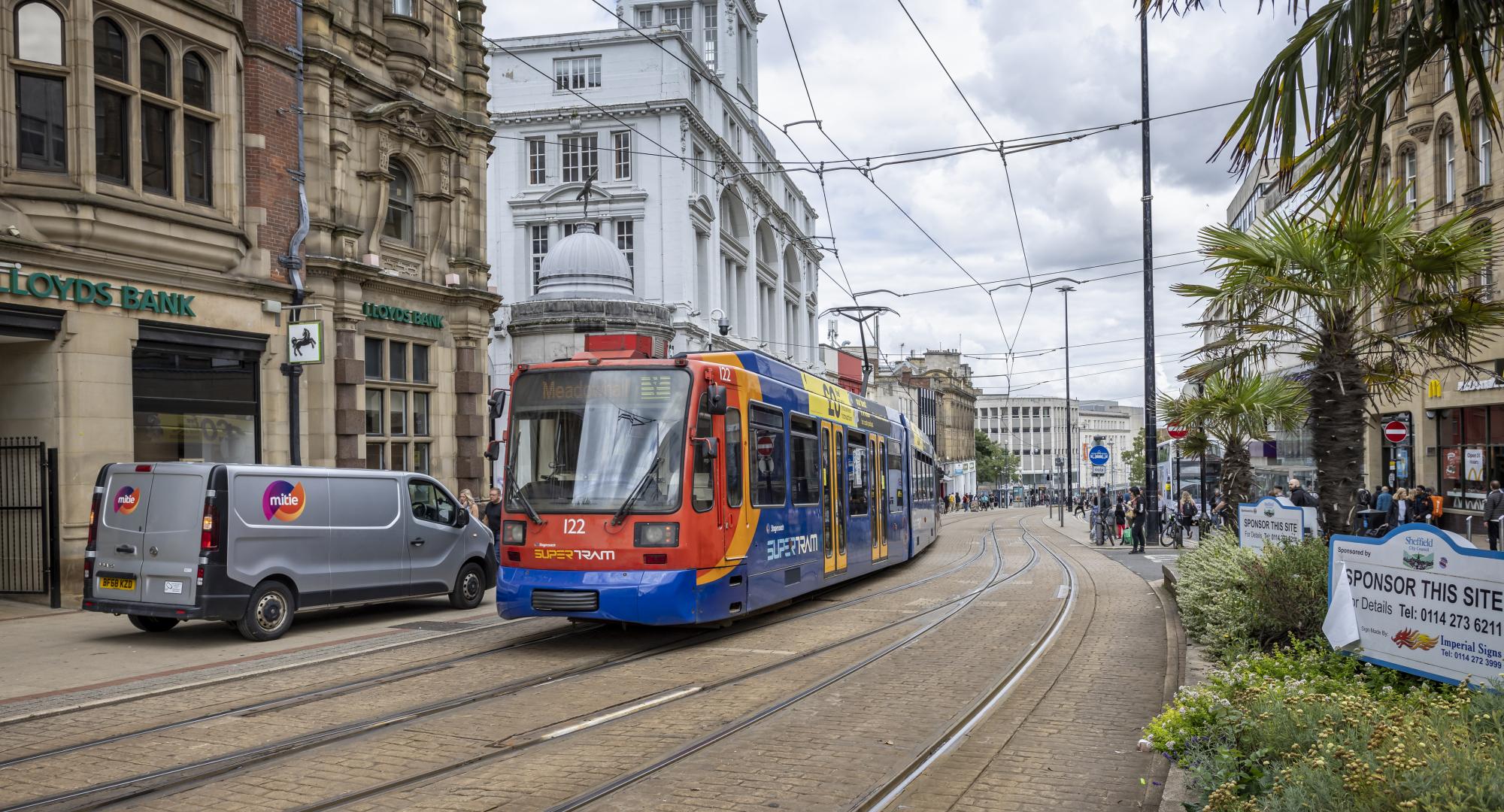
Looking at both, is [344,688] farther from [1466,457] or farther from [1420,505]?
A: [1466,457]

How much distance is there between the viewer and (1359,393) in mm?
10000

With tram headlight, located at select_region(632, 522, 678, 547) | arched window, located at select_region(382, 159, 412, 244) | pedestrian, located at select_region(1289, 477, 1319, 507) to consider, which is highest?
arched window, located at select_region(382, 159, 412, 244)

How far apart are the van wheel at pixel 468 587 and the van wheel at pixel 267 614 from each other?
2952 millimetres

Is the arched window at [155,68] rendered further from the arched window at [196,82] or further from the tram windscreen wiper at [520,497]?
the tram windscreen wiper at [520,497]

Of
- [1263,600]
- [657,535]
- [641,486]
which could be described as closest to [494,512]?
[641,486]

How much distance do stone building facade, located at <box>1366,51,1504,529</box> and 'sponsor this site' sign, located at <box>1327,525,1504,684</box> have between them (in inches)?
805

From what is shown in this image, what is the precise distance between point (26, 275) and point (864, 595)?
482 inches

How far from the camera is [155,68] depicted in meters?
16.8

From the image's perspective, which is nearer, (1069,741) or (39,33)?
(1069,741)

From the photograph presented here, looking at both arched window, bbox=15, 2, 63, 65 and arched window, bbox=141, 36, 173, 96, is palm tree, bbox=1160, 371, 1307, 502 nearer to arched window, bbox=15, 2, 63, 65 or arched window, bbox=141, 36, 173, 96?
arched window, bbox=141, 36, 173, 96

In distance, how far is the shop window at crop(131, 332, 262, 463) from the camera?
1683cm

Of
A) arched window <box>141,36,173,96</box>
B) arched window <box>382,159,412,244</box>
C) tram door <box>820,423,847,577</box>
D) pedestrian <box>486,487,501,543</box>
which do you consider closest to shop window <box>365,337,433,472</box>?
arched window <box>382,159,412,244</box>

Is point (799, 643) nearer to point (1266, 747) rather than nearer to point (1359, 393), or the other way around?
point (1359, 393)

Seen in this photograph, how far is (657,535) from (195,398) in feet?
33.7
